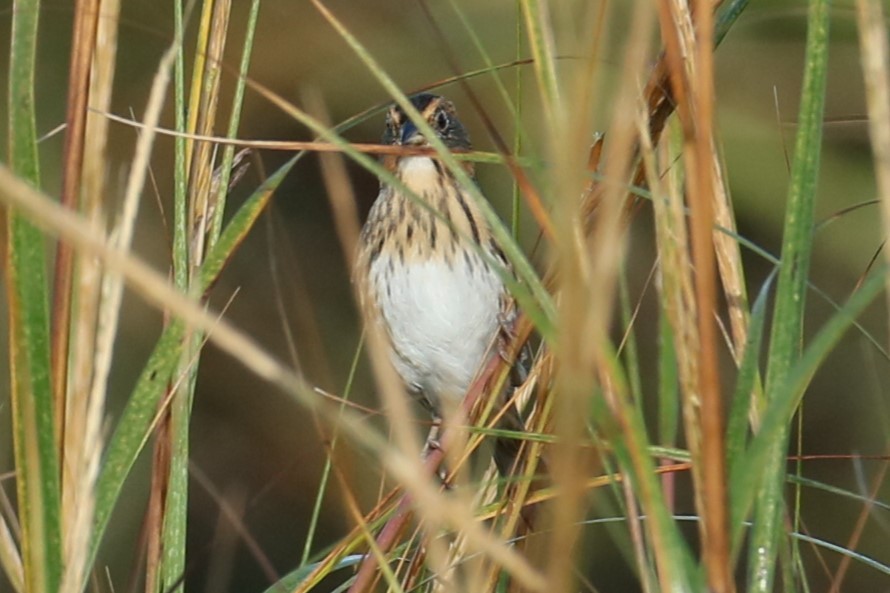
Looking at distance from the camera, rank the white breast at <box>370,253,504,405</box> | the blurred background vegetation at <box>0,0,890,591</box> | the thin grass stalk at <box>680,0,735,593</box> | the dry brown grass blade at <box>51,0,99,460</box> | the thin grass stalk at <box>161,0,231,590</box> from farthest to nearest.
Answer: the blurred background vegetation at <box>0,0,890,591</box>
the white breast at <box>370,253,504,405</box>
the thin grass stalk at <box>161,0,231,590</box>
the dry brown grass blade at <box>51,0,99,460</box>
the thin grass stalk at <box>680,0,735,593</box>

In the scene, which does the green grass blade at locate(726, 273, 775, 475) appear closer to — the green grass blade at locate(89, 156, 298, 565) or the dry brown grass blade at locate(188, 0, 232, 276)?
the green grass blade at locate(89, 156, 298, 565)

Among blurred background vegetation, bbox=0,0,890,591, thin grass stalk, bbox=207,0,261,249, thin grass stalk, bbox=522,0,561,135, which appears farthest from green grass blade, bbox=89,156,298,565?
blurred background vegetation, bbox=0,0,890,591

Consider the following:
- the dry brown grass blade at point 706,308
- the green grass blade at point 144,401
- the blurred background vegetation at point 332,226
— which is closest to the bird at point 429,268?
the blurred background vegetation at point 332,226

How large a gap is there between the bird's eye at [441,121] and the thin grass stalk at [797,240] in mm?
1579

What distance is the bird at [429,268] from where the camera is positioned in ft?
8.13

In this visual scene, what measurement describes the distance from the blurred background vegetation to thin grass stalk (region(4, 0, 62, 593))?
190 centimetres

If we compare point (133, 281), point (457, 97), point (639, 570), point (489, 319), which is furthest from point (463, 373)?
point (133, 281)

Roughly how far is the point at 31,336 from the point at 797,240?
48cm

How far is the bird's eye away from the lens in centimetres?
260

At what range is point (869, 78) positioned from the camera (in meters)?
1.03

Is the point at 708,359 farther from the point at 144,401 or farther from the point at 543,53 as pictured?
the point at 144,401

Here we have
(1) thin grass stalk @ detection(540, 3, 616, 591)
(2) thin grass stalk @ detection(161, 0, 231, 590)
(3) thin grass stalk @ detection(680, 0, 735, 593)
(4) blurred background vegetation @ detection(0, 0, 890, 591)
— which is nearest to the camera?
(1) thin grass stalk @ detection(540, 3, 616, 591)

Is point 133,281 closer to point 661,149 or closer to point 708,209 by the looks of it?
point 708,209

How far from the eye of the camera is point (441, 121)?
262 cm
